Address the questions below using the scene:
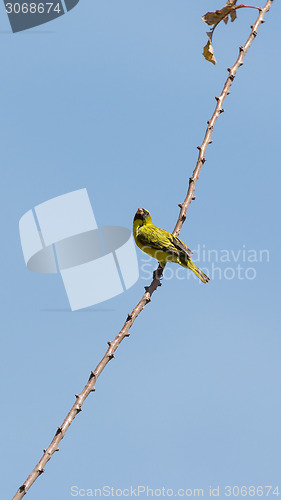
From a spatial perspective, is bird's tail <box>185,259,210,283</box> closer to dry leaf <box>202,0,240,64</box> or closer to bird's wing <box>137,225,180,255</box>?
bird's wing <box>137,225,180,255</box>

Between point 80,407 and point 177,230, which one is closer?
point 80,407

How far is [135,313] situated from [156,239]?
183 inches

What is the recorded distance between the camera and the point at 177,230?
5605mm

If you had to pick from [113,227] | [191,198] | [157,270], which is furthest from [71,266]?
[191,198]

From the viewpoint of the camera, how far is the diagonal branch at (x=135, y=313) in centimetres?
344

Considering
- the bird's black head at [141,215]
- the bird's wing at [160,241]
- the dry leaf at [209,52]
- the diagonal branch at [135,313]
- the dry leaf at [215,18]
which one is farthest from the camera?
the bird's black head at [141,215]

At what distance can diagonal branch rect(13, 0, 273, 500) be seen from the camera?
3.44 m

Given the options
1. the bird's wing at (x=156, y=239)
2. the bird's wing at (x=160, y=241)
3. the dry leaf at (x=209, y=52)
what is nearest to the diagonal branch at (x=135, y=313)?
the dry leaf at (x=209, y=52)

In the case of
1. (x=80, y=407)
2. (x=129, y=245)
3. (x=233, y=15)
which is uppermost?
(x=129, y=245)

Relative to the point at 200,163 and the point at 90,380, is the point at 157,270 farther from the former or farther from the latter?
the point at 90,380

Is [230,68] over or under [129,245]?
under

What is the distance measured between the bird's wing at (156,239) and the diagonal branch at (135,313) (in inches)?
116

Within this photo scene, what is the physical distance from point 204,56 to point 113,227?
4.87 m

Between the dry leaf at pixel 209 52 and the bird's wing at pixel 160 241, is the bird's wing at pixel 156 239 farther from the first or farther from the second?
the dry leaf at pixel 209 52
